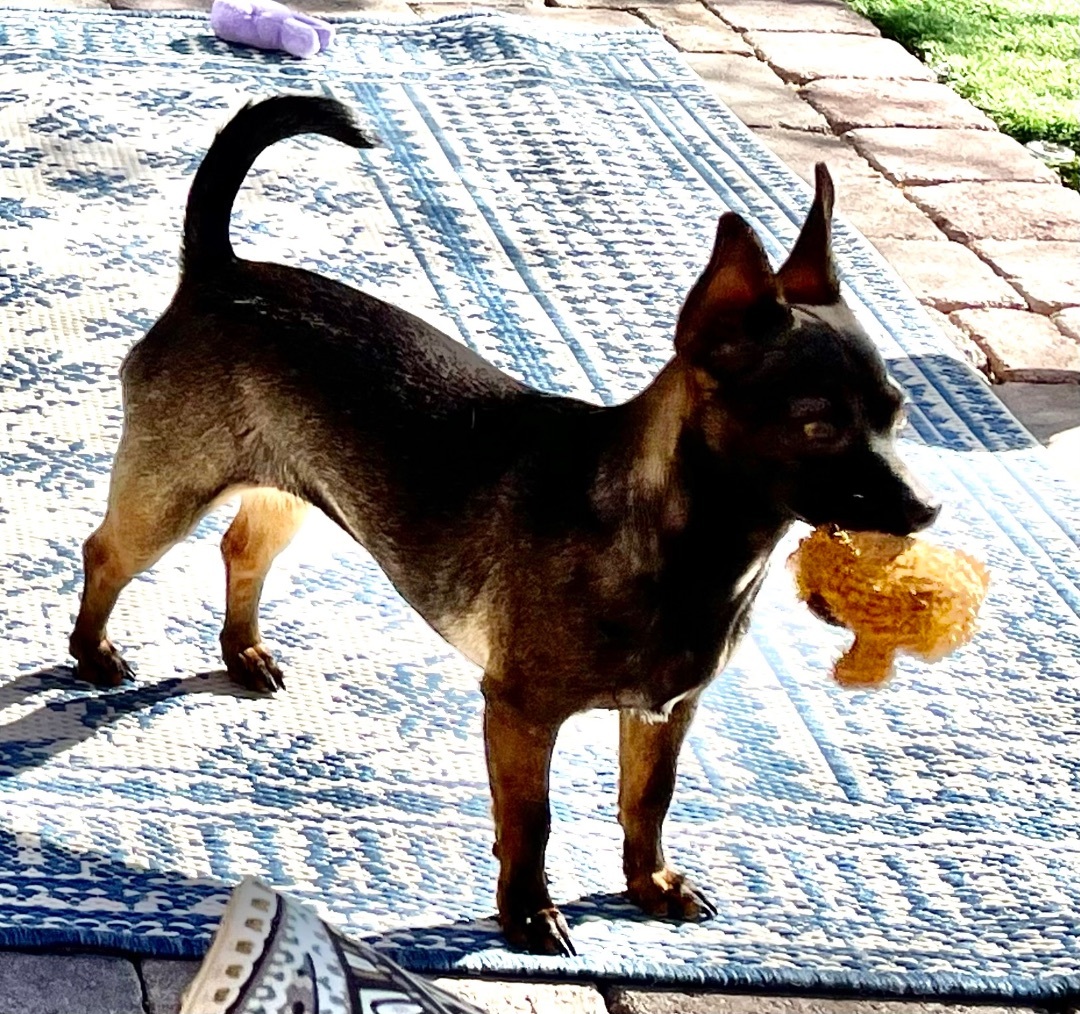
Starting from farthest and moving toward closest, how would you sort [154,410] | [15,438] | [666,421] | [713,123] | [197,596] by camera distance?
[713,123], [15,438], [197,596], [154,410], [666,421]

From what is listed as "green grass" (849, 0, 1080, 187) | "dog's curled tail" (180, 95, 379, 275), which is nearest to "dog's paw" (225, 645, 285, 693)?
"dog's curled tail" (180, 95, 379, 275)

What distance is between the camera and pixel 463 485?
9.50 feet

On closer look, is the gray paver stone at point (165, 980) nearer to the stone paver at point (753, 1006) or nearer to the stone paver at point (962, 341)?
the stone paver at point (753, 1006)

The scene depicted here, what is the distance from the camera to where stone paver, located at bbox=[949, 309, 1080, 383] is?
531 centimetres

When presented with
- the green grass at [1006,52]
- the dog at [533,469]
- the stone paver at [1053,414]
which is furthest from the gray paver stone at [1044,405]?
the dog at [533,469]

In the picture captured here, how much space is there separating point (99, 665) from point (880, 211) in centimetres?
344

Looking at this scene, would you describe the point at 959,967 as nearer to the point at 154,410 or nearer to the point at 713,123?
the point at 154,410

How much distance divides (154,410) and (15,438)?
1.18 m

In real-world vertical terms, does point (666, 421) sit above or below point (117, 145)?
A: above

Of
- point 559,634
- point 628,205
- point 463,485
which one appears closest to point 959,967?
point 559,634

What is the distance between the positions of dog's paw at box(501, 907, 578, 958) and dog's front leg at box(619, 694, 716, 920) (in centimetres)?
20

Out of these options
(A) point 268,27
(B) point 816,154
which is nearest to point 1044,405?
(B) point 816,154

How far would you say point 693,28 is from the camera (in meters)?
7.59

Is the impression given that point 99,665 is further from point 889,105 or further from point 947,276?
point 889,105
